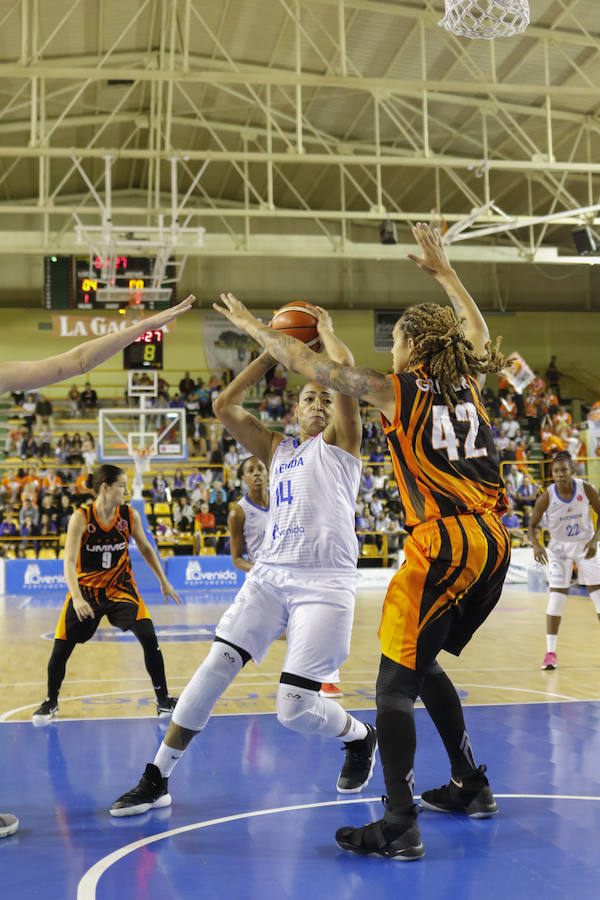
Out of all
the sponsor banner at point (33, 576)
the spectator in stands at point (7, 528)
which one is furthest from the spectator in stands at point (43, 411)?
the sponsor banner at point (33, 576)

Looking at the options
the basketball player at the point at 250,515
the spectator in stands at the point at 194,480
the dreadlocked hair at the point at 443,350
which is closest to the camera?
the dreadlocked hair at the point at 443,350

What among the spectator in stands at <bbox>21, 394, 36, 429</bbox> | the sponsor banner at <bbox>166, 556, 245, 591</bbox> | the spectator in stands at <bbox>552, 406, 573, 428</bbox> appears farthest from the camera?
the spectator in stands at <bbox>21, 394, 36, 429</bbox>

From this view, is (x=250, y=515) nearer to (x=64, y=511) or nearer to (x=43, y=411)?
(x=64, y=511)

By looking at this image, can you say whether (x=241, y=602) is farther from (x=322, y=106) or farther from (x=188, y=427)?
(x=188, y=427)

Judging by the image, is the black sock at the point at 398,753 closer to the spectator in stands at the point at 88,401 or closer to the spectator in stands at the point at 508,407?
the spectator in stands at the point at 508,407

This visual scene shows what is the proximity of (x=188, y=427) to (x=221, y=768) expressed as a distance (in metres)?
21.7

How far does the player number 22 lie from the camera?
11.9ft

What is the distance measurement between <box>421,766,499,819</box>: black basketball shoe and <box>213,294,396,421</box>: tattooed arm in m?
1.67

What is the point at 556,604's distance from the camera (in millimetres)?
8562

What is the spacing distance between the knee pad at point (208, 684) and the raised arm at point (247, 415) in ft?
3.35

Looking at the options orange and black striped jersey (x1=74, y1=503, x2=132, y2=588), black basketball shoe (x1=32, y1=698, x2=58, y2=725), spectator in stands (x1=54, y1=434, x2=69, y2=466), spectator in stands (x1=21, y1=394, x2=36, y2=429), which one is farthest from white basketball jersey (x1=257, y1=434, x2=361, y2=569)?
spectator in stands (x1=21, y1=394, x2=36, y2=429)

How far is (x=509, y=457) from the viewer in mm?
23641

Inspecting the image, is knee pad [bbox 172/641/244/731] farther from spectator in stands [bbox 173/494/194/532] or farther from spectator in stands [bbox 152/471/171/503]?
spectator in stands [bbox 152/471/171/503]

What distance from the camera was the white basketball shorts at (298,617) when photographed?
3.92 meters
